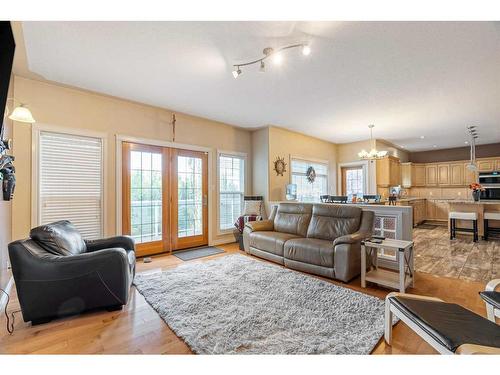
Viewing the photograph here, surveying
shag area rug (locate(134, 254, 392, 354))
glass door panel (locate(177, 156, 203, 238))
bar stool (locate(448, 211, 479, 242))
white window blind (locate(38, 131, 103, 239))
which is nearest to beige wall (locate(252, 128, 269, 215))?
glass door panel (locate(177, 156, 203, 238))

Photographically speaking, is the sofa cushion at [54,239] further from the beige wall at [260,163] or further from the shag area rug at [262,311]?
the beige wall at [260,163]

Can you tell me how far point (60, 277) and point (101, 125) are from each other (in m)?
2.57

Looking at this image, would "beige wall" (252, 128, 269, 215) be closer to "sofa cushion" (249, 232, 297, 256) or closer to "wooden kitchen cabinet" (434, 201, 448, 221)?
"sofa cushion" (249, 232, 297, 256)

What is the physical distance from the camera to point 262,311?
2.29 meters

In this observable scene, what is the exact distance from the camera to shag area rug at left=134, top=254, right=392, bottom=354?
180 cm

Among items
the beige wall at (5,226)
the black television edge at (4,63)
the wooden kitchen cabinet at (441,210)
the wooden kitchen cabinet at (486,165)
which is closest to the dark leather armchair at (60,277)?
the beige wall at (5,226)

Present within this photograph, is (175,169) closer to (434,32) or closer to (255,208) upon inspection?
(255,208)

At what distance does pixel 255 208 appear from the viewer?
214 inches

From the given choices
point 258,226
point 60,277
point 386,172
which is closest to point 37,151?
point 60,277

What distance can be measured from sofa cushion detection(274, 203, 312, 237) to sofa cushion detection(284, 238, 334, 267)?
481 millimetres

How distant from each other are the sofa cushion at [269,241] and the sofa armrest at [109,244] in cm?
196

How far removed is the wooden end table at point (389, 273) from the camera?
2.61 m
